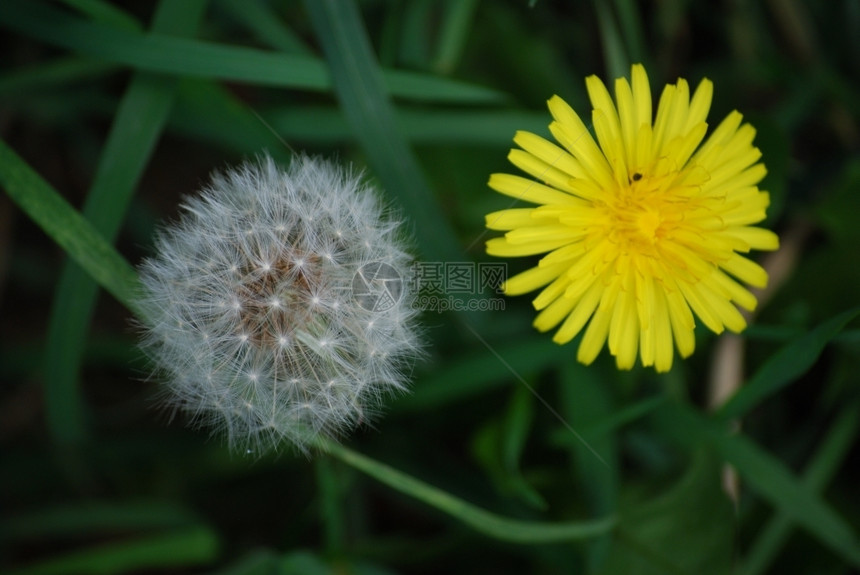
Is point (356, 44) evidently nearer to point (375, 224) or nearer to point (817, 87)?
point (375, 224)

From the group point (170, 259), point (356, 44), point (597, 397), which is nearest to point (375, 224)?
point (170, 259)

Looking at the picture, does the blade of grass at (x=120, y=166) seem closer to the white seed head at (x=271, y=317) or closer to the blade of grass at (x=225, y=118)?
the blade of grass at (x=225, y=118)

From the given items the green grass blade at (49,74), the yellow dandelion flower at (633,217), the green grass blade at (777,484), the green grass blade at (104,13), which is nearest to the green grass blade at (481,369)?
the green grass blade at (777,484)

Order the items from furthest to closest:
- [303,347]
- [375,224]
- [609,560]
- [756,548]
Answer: [756,548], [609,560], [375,224], [303,347]

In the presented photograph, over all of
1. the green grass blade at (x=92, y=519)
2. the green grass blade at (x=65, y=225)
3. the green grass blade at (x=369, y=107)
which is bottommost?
the green grass blade at (x=92, y=519)

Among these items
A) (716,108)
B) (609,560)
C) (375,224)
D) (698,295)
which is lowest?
(609,560)

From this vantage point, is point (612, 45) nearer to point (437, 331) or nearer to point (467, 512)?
point (437, 331)

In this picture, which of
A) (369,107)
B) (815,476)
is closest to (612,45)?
(369,107)

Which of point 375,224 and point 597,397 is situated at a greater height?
point 375,224
